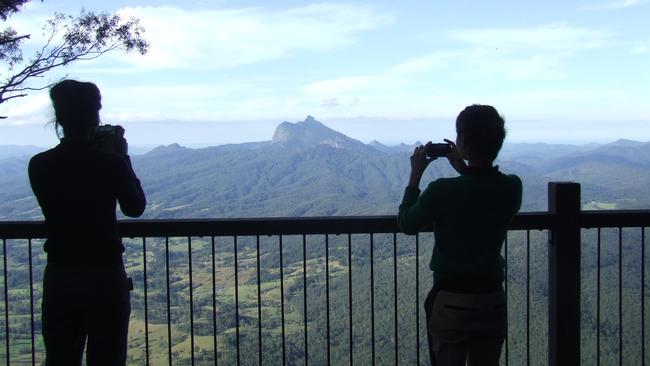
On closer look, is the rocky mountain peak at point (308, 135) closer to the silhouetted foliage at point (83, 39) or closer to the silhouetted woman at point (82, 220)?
the silhouetted foliage at point (83, 39)

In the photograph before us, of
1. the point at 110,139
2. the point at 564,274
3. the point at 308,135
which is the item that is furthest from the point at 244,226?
the point at 308,135

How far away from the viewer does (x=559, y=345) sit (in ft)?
12.0

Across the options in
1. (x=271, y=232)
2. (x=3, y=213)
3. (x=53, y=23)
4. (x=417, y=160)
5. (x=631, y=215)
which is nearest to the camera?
(x=417, y=160)

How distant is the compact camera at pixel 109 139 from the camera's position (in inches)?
99.2

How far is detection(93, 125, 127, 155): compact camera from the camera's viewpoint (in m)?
2.52

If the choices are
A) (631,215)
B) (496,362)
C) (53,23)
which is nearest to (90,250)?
(496,362)

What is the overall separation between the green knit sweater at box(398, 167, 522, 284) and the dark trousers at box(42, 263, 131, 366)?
1.18 m

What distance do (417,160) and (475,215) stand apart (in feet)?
1.21

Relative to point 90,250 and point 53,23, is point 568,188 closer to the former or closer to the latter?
point 90,250

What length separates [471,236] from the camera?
7.84ft

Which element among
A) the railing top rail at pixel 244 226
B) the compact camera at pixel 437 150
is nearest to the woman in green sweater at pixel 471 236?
the compact camera at pixel 437 150

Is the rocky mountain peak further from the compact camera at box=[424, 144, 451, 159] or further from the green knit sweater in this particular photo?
the green knit sweater

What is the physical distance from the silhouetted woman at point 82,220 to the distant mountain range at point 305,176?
30.1 meters

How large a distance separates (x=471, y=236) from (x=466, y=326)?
0.35 meters
